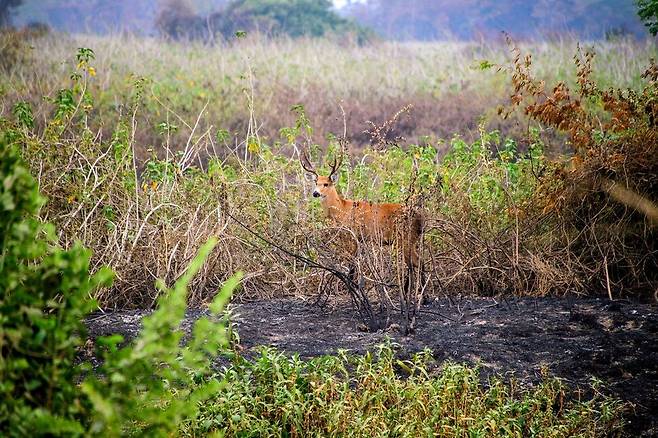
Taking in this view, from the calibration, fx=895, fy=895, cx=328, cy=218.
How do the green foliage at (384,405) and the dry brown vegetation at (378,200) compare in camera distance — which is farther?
the dry brown vegetation at (378,200)

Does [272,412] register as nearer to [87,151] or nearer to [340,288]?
[340,288]

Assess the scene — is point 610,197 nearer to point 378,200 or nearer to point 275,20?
point 378,200

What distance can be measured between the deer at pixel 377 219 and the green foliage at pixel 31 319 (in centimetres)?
354

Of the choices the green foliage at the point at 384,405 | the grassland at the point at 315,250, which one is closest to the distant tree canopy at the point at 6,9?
the grassland at the point at 315,250

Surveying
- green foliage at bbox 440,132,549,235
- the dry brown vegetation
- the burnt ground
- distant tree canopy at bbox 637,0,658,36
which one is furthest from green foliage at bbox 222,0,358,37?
the burnt ground

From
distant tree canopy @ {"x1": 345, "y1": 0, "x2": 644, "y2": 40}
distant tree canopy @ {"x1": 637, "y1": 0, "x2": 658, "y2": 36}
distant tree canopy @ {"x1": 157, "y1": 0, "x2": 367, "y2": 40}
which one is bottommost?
distant tree canopy @ {"x1": 637, "y1": 0, "x2": 658, "y2": 36}

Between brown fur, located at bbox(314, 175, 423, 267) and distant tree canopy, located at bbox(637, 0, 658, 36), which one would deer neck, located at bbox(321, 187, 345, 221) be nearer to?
brown fur, located at bbox(314, 175, 423, 267)

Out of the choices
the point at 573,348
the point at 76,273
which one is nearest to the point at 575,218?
the point at 573,348

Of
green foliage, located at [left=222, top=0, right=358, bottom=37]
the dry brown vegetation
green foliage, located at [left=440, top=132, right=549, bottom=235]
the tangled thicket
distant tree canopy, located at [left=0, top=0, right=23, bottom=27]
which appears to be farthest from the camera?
green foliage, located at [left=222, top=0, right=358, bottom=37]

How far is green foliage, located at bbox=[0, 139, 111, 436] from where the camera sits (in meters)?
→ 2.38

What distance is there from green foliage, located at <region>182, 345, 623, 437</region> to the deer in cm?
125

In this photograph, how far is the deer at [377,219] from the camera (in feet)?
20.9

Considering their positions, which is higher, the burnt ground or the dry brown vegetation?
the dry brown vegetation

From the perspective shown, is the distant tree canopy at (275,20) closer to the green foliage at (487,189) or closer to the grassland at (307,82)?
the grassland at (307,82)
